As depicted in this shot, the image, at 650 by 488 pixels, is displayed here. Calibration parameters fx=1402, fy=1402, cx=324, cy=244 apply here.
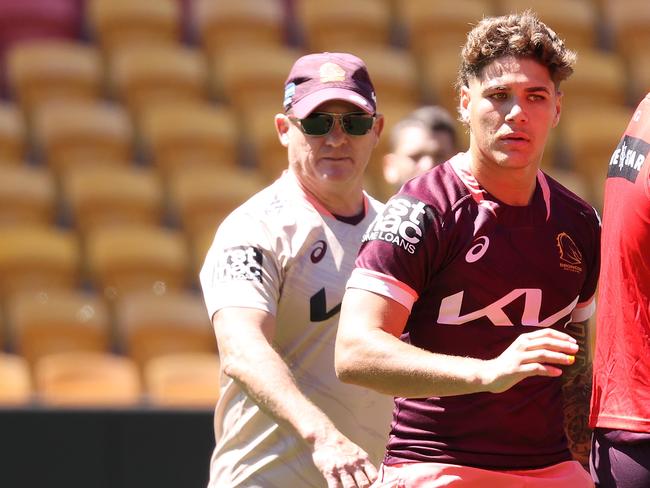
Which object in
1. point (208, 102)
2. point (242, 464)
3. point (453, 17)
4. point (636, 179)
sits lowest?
point (242, 464)

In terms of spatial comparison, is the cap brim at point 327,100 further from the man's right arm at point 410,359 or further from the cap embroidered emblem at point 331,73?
the man's right arm at point 410,359

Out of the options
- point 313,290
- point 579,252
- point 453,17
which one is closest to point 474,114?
point 579,252

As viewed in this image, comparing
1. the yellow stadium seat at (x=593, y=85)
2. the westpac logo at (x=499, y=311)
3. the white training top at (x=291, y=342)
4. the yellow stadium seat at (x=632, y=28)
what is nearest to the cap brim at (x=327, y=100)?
the white training top at (x=291, y=342)

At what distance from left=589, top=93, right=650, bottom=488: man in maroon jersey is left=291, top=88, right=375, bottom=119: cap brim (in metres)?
1.05

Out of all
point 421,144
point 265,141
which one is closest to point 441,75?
point 265,141

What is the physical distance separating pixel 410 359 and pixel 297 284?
2.92 feet

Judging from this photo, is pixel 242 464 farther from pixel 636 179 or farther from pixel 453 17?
pixel 453 17

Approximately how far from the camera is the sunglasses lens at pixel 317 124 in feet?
13.3

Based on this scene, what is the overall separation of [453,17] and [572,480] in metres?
6.82

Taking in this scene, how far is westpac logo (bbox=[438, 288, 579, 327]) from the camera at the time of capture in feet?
10.6

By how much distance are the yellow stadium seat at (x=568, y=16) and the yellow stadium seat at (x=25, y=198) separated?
3524 millimetres

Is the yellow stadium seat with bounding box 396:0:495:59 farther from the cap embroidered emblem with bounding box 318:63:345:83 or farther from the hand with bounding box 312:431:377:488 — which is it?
the hand with bounding box 312:431:377:488

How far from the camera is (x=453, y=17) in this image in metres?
9.82

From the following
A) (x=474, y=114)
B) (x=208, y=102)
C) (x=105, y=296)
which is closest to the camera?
(x=474, y=114)
